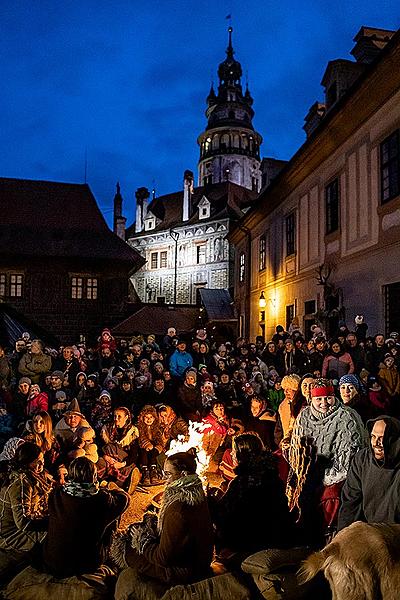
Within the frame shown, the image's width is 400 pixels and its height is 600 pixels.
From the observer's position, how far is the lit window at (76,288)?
99.5 ft

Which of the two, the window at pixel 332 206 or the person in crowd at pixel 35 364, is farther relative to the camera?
the window at pixel 332 206

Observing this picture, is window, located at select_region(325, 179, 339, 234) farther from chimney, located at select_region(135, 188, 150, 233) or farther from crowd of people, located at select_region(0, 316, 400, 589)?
chimney, located at select_region(135, 188, 150, 233)

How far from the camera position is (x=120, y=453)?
26.8 feet

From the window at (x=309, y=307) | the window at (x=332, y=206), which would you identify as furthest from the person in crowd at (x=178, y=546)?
the window at (x=309, y=307)

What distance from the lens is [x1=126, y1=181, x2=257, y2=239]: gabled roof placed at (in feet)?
176

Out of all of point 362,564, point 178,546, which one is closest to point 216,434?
point 178,546

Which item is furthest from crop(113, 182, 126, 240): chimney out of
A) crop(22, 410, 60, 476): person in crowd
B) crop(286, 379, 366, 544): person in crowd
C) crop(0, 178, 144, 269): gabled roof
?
crop(286, 379, 366, 544): person in crowd

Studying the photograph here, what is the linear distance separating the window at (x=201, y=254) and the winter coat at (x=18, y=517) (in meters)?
48.5

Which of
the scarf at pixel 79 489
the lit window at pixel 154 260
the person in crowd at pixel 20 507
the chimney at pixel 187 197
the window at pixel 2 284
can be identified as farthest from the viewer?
the lit window at pixel 154 260

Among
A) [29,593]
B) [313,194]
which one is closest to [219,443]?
[29,593]

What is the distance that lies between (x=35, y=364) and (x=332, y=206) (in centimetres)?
1167

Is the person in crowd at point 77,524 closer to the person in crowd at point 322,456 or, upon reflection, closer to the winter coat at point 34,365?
the person in crowd at point 322,456

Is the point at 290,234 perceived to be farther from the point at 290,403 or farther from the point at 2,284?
the point at 2,284

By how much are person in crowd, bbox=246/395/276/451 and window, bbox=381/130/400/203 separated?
26.6 ft
